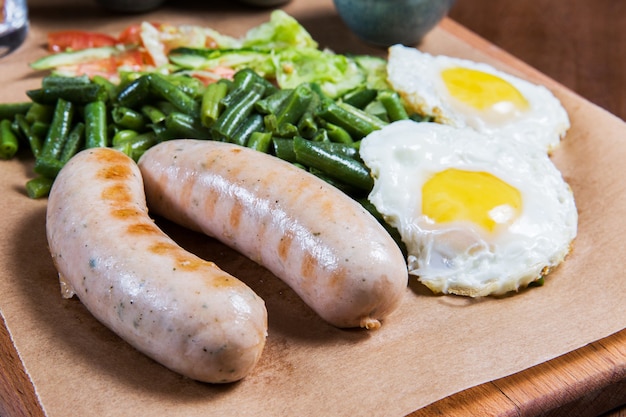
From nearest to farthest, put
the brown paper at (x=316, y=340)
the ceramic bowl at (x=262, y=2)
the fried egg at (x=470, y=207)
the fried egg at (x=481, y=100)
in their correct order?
the brown paper at (x=316, y=340) < the fried egg at (x=470, y=207) < the fried egg at (x=481, y=100) < the ceramic bowl at (x=262, y=2)

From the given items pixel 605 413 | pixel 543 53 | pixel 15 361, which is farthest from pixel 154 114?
pixel 543 53

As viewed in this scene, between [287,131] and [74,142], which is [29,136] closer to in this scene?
→ [74,142]

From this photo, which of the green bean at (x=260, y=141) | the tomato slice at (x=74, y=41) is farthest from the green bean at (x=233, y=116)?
the tomato slice at (x=74, y=41)

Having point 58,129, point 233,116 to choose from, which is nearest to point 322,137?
point 233,116

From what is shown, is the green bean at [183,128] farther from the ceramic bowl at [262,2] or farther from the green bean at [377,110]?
the ceramic bowl at [262,2]

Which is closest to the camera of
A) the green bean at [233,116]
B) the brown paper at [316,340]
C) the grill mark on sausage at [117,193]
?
the brown paper at [316,340]

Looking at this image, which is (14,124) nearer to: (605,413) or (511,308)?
(511,308)

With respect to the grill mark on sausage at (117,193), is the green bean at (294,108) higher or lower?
lower
